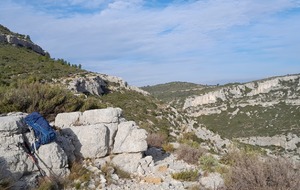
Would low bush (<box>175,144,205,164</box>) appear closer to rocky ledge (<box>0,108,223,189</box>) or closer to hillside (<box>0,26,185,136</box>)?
rocky ledge (<box>0,108,223,189</box>)

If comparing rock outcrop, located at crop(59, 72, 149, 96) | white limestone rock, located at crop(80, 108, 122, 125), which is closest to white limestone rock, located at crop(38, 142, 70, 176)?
white limestone rock, located at crop(80, 108, 122, 125)

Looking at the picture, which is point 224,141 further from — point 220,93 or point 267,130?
point 220,93

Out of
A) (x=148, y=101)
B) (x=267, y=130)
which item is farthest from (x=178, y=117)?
(x=267, y=130)

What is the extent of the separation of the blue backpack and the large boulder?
76.1 inches

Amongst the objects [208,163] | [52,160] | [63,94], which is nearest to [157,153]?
[208,163]

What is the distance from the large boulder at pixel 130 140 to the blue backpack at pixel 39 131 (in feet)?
6.34

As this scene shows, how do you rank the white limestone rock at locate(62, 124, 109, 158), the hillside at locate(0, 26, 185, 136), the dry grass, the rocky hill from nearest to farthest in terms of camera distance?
the dry grass < the rocky hill < the white limestone rock at locate(62, 124, 109, 158) < the hillside at locate(0, 26, 185, 136)

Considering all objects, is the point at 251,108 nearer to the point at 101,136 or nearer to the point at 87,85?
the point at 87,85

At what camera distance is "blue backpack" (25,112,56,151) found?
8445 millimetres

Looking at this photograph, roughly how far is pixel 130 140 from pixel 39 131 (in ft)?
8.46

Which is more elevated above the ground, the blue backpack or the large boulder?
the blue backpack

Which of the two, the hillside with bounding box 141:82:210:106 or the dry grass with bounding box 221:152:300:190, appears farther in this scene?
the hillside with bounding box 141:82:210:106

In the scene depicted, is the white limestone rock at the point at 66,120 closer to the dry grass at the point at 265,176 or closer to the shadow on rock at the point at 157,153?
the shadow on rock at the point at 157,153

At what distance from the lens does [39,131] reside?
28.2 feet
